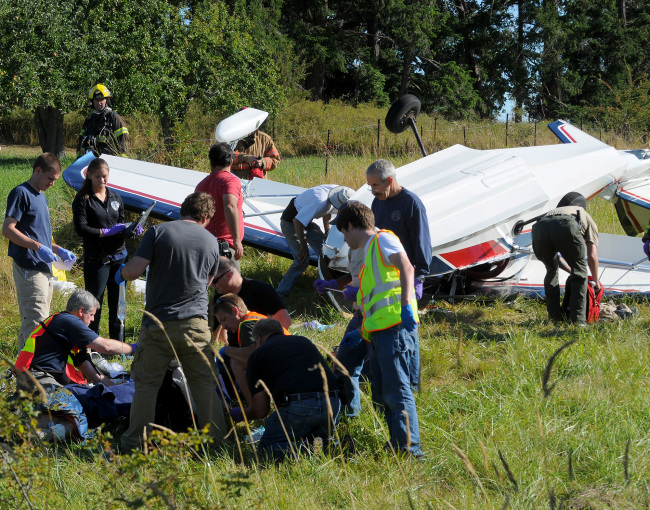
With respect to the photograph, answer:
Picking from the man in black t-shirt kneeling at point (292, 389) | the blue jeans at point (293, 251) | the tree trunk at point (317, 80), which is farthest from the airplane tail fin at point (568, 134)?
the tree trunk at point (317, 80)

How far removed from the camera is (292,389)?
13.4ft

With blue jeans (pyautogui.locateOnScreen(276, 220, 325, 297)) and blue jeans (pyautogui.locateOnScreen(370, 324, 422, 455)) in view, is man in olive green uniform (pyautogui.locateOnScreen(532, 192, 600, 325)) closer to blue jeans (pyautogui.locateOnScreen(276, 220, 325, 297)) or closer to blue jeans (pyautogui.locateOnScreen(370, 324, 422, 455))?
blue jeans (pyautogui.locateOnScreen(276, 220, 325, 297))

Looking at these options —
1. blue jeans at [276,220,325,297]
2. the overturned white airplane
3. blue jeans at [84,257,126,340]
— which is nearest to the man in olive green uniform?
the overturned white airplane

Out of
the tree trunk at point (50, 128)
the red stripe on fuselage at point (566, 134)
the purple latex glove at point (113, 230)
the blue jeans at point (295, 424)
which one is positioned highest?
the tree trunk at point (50, 128)

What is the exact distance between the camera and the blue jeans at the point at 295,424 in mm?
4043

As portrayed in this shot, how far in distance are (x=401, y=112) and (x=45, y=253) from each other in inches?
174

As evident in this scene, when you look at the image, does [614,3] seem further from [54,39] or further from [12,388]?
[12,388]

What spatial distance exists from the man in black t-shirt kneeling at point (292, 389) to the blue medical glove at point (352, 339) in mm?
362

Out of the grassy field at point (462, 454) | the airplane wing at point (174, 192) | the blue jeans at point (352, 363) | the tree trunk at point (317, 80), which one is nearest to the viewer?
the grassy field at point (462, 454)

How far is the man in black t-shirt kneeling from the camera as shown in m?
4.05

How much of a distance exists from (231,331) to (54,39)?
66.6 feet

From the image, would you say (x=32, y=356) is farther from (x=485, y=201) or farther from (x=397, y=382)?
(x=485, y=201)

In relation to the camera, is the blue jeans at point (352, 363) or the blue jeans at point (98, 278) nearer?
the blue jeans at point (352, 363)

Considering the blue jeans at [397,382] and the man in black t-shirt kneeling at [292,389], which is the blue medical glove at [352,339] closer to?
the man in black t-shirt kneeling at [292,389]
